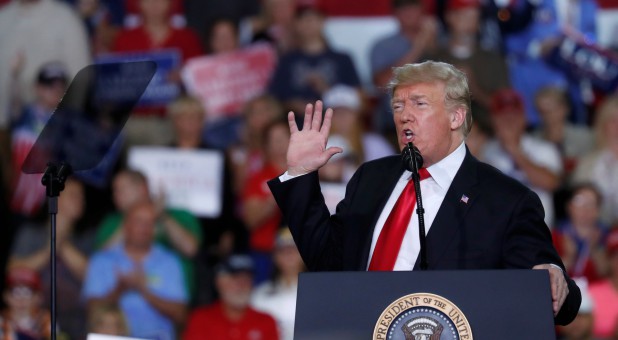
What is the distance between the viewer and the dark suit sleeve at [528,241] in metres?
3.14

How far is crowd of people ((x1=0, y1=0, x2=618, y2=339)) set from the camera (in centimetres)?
723

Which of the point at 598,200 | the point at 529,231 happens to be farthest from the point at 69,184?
the point at 529,231

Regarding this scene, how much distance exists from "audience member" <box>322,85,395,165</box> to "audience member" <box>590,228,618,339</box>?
149 centimetres

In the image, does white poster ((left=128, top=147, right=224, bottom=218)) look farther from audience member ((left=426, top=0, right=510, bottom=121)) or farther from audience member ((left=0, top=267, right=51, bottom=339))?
audience member ((left=426, top=0, right=510, bottom=121))

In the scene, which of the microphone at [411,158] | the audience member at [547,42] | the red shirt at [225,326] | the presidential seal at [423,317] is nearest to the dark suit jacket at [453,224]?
the microphone at [411,158]

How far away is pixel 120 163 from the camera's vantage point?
7.92m

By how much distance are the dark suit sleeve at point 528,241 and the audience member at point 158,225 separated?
444cm

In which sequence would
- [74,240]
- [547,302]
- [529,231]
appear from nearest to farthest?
[547,302]
[529,231]
[74,240]

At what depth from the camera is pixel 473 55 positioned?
25.4 ft

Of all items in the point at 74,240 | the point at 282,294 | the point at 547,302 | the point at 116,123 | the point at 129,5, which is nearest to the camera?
the point at 547,302

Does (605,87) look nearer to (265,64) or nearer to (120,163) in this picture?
(265,64)

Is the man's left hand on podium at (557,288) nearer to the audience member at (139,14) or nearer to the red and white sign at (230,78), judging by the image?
the red and white sign at (230,78)

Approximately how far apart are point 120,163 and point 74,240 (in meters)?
0.61

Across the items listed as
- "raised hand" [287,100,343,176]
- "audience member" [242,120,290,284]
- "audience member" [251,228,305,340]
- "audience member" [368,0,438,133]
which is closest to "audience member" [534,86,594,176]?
"audience member" [368,0,438,133]
